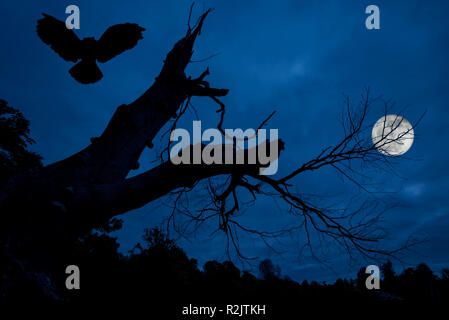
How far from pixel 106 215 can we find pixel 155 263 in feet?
5.85

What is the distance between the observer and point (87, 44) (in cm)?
291

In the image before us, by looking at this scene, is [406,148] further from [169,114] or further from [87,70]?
[87,70]

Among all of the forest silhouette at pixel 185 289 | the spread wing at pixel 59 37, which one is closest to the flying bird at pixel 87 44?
the spread wing at pixel 59 37

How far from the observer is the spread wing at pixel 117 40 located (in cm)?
288

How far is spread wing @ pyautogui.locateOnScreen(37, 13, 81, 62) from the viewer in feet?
8.91

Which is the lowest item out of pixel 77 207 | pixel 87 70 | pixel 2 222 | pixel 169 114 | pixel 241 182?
pixel 2 222

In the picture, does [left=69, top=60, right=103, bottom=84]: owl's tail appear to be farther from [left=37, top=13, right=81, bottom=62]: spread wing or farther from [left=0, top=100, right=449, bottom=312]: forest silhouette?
[left=0, top=100, right=449, bottom=312]: forest silhouette

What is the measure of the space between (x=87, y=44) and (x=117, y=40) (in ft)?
1.23

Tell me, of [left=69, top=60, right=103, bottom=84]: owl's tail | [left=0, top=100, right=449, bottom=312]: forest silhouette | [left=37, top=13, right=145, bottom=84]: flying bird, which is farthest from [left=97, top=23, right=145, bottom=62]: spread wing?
[left=0, top=100, right=449, bottom=312]: forest silhouette

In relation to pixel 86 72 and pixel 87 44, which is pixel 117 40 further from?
pixel 86 72

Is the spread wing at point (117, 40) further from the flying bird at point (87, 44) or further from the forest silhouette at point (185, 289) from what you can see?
the forest silhouette at point (185, 289)

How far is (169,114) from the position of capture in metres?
3.53
